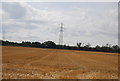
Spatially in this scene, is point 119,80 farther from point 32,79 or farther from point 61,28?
point 61,28

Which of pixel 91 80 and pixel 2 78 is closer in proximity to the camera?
pixel 2 78

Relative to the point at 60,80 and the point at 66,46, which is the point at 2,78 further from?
the point at 66,46

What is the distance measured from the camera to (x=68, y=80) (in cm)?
943

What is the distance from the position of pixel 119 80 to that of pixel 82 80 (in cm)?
258

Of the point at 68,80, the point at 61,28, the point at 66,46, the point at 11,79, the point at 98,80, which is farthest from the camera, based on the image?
the point at 66,46

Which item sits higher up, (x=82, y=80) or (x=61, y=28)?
(x=61, y=28)

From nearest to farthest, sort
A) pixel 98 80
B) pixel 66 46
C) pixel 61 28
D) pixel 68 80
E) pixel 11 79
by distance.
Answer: pixel 11 79
pixel 68 80
pixel 98 80
pixel 61 28
pixel 66 46

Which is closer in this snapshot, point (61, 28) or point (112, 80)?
point (112, 80)

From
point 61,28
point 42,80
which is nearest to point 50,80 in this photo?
point 42,80

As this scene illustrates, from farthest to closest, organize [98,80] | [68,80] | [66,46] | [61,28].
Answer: [66,46], [61,28], [98,80], [68,80]

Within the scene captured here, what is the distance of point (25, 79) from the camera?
894 cm

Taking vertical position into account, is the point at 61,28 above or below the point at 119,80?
above

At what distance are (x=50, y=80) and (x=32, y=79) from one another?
A: 986mm

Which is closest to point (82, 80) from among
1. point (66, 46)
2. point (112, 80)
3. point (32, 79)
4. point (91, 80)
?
point (91, 80)
